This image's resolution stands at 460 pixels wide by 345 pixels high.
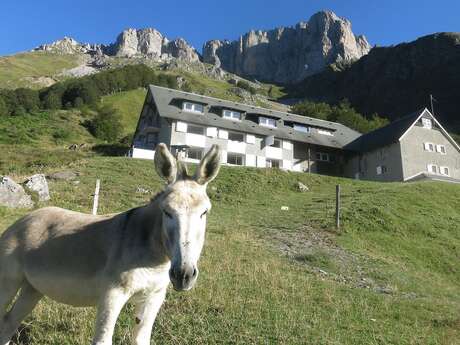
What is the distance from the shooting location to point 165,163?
13.5 ft

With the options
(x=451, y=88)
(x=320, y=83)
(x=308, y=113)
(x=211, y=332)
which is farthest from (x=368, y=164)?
(x=320, y=83)

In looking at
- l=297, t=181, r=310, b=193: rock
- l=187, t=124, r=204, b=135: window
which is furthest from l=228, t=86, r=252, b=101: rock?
l=297, t=181, r=310, b=193: rock

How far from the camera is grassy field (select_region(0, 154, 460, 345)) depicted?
6582mm

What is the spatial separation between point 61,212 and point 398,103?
138 meters

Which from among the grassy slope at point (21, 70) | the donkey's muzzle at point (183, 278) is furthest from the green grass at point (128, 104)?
the donkey's muzzle at point (183, 278)

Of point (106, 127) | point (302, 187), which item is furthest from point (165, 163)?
point (106, 127)

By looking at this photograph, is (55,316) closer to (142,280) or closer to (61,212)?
(61,212)

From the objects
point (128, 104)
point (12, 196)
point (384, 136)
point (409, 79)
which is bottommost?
point (12, 196)

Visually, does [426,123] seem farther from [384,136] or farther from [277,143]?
[277,143]

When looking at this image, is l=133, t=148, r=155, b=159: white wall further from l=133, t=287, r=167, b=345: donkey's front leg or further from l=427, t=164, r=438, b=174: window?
l=133, t=287, r=167, b=345: donkey's front leg

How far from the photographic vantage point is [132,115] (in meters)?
90.4

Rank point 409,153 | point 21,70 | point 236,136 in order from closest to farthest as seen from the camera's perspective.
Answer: point 409,153
point 236,136
point 21,70

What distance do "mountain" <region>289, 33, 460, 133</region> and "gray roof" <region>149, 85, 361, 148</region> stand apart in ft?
205

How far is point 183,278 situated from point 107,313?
42.5 inches
